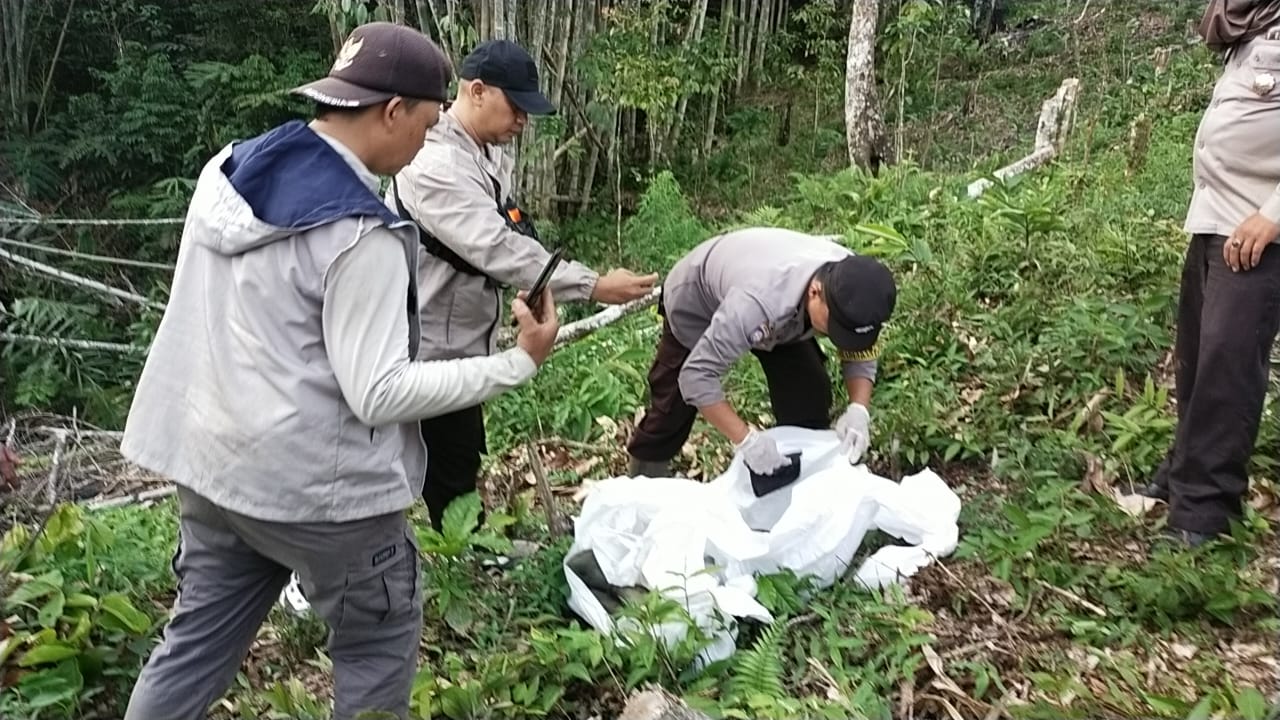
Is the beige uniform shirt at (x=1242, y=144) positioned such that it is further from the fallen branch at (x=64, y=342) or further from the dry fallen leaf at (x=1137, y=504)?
the fallen branch at (x=64, y=342)

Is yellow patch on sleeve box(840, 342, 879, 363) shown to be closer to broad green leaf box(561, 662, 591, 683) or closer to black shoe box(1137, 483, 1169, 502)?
black shoe box(1137, 483, 1169, 502)

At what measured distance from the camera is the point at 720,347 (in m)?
2.96

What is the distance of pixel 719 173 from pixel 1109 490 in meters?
7.21

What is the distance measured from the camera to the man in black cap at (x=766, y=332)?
9.30 ft

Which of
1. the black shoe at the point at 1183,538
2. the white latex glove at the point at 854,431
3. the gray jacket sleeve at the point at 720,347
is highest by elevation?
the gray jacket sleeve at the point at 720,347

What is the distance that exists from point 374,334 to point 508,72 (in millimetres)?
1381

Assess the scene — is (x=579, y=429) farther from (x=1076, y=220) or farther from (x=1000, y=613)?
(x=1076, y=220)

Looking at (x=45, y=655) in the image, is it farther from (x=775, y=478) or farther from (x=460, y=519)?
(x=775, y=478)

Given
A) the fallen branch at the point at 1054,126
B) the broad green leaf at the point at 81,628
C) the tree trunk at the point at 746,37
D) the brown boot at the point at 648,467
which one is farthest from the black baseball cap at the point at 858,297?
the tree trunk at the point at 746,37

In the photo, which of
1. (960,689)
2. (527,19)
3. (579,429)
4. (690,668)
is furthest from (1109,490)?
(527,19)

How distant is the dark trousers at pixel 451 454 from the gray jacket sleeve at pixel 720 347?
2.42 feet

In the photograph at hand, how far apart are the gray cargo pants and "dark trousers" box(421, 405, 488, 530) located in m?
1.02

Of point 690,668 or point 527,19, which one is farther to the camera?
point 527,19

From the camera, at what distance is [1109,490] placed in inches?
134
